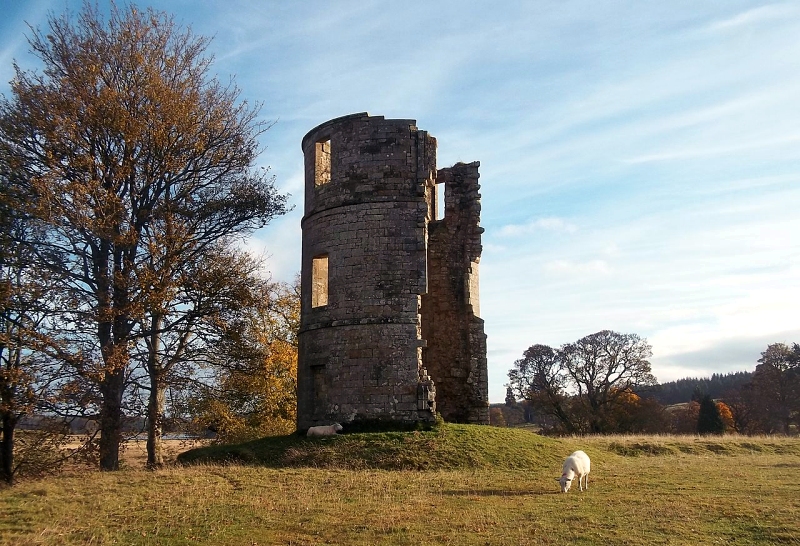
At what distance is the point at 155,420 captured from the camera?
1797 centimetres

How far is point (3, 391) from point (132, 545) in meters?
8.23

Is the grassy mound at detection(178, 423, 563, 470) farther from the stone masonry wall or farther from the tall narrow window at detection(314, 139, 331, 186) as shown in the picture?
the tall narrow window at detection(314, 139, 331, 186)

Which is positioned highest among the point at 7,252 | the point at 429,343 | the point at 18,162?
the point at 18,162

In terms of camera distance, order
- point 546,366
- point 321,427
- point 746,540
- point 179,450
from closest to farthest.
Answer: point 746,540 → point 321,427 → point 179,450 → point 546,366

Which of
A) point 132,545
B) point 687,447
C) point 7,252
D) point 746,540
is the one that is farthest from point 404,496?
point 687,447

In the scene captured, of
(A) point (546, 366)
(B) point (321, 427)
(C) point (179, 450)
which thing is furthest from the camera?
(A) point (546, 366)

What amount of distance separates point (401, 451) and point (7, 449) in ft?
29.2

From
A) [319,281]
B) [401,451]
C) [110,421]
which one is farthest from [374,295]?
[110,421]

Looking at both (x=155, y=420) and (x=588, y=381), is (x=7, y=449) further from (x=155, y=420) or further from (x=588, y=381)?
(x=588, y=381)

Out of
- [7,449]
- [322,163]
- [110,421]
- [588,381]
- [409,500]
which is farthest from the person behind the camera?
Result: [588,381]

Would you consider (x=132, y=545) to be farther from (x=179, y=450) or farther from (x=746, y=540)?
(x=179, y=450)

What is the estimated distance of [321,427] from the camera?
1792 cm

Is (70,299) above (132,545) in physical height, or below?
above

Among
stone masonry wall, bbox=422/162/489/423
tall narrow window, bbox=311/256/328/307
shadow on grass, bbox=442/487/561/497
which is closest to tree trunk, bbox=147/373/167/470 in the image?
tall narrow window, bbox=311/256/328/307
